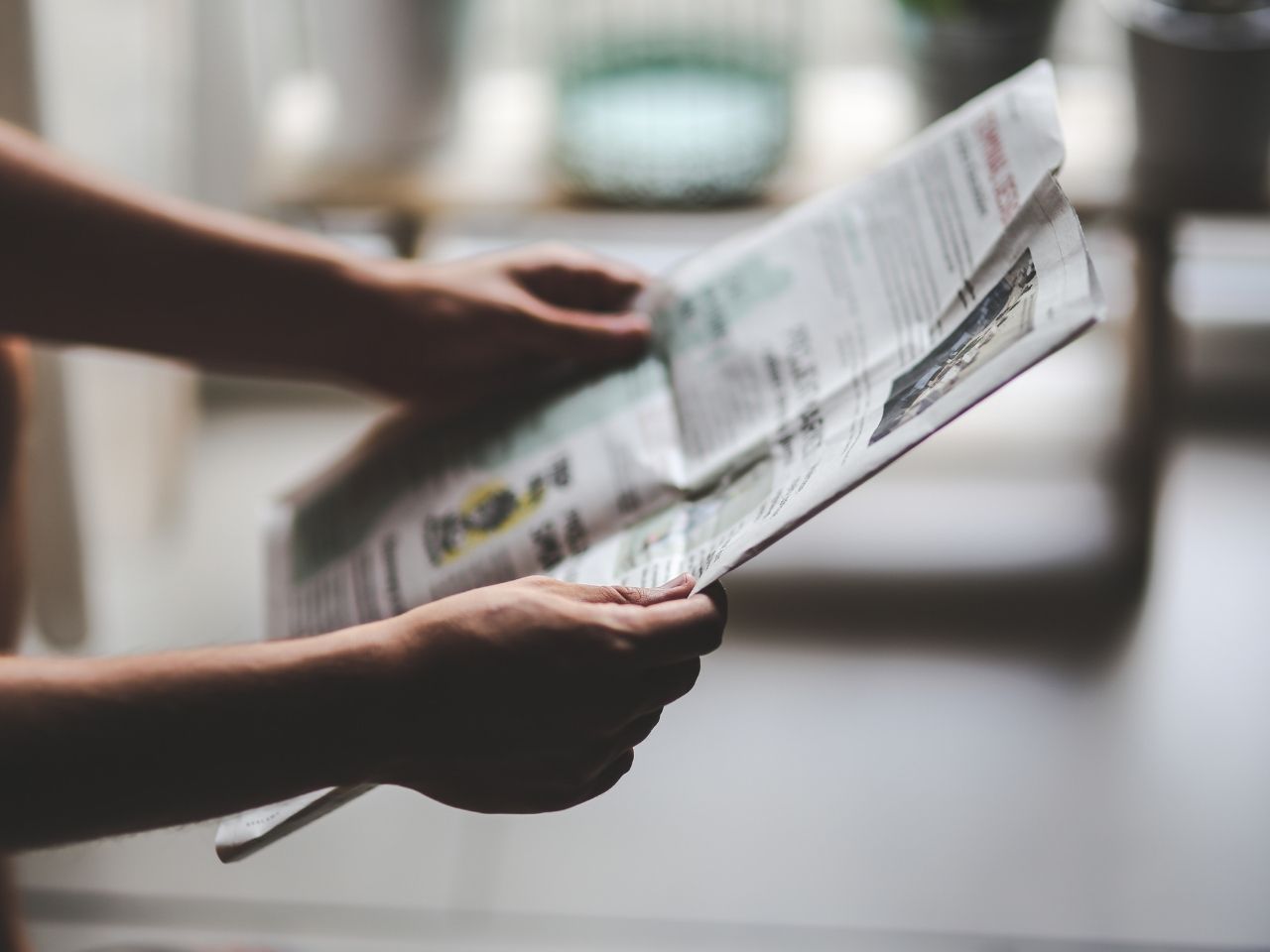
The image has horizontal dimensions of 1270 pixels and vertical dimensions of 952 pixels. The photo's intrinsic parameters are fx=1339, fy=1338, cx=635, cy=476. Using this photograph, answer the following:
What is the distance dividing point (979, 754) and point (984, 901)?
0.41ft

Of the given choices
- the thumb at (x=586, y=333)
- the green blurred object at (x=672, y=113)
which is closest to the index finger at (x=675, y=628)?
the thumb at (x=586, y=333)

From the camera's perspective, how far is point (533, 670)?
17.9 inches

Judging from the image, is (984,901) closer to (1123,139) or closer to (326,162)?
(1123,139)

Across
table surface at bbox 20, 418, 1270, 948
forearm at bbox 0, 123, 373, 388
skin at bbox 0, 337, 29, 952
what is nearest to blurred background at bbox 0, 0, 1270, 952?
table surface at bbox 20, 418, 1270, 948

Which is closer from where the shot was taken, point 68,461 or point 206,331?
point 206,331

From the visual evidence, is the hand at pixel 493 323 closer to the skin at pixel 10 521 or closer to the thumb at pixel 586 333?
the thumb at pixel 586 333

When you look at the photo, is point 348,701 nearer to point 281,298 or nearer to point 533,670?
point 533,670

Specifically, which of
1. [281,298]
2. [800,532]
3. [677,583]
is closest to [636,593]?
[677,583]

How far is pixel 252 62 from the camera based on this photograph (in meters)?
1.23

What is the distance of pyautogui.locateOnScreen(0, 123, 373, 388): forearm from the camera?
2.02 feet

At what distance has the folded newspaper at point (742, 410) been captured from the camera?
463 millimetres

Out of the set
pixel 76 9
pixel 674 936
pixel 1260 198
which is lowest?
pixel 674 936

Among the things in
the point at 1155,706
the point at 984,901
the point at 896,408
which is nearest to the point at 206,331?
the point at 896,408

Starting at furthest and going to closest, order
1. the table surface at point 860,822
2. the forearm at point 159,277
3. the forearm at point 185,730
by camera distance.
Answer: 1. the table surface at point 860,822
2. the forearm at point 159,277
3. the forearm at point 185,730
